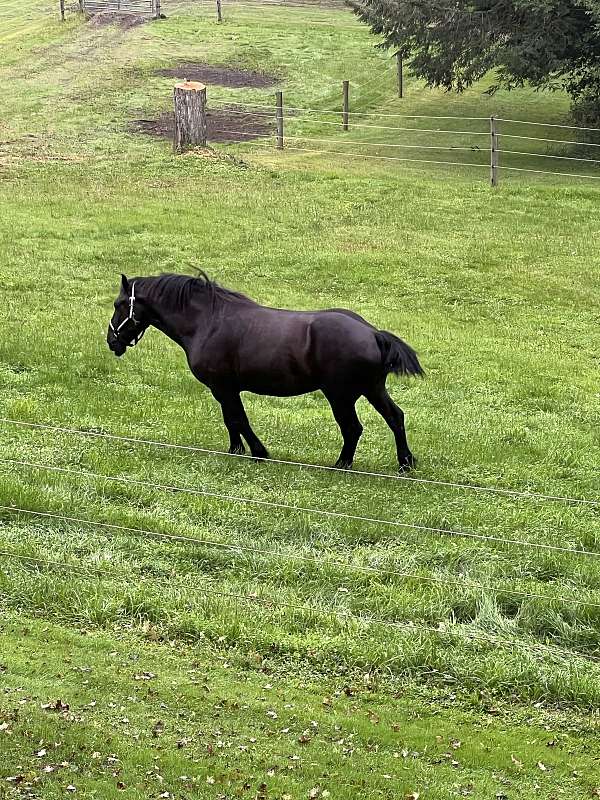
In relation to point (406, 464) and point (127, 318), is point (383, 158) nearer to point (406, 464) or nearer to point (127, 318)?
point (127, 318)

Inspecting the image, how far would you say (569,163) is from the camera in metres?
25.7

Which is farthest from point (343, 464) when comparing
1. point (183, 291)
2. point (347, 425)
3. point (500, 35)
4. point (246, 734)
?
point (500, 35)

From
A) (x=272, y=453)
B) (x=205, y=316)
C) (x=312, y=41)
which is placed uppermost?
(x=312, y=41)

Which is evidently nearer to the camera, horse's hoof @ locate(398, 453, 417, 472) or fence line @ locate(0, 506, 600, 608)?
fence line @ locate(0, 506, 600, 608)

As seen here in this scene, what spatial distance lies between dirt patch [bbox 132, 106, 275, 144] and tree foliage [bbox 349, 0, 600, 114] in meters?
3.71

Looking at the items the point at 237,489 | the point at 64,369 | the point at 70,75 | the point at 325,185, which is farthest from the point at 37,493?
the point at 70,75

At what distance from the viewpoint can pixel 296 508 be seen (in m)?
9.30

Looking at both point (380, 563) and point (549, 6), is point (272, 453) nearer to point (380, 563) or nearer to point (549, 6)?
point (380, 563)

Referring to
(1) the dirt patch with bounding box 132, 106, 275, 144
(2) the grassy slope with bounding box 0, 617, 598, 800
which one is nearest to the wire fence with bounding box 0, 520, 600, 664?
(2) the grassy slope with bounding box 0, 617, 598, 800

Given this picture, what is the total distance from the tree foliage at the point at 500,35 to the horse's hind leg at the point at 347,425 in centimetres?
1465

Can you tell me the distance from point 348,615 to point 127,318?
4.51 m

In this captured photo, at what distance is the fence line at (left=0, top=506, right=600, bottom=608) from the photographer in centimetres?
809

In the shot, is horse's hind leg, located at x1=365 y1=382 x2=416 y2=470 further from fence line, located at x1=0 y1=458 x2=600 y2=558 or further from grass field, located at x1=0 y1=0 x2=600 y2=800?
fence line, located at x1=0 y1=458 x2=600 y2=558

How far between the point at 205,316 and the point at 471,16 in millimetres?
16897
